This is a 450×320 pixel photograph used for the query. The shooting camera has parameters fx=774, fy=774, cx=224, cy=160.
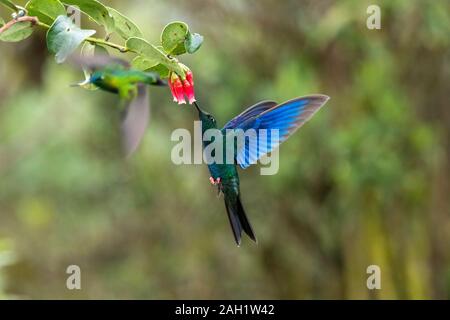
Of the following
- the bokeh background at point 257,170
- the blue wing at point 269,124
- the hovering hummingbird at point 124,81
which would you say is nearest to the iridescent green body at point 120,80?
the hovering hummingbird at point 124,81

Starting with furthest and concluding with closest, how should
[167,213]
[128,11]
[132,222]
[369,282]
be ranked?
[132,222]
[167,213]
[128,11]
[369,282]

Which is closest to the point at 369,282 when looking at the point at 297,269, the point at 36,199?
the point at 297,269

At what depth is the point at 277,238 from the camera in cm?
426

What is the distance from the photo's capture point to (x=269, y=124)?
2.96 feet

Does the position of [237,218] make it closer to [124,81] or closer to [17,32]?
[124,81]

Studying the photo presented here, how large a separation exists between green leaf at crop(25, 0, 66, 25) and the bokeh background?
190 cm

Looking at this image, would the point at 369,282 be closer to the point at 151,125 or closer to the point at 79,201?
the point at 151,125

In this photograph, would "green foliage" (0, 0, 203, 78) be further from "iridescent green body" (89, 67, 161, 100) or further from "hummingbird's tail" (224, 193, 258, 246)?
"hummingbird's tail" (224, 193, 258, 246)

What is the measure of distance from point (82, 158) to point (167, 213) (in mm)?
744

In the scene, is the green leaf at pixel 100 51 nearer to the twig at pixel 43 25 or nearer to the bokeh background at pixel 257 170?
the twig at pixel 43 25

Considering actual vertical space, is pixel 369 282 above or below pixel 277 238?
below

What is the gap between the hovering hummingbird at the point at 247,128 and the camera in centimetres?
85

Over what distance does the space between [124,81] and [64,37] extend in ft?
0.44

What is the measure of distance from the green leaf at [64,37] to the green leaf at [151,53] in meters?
0.05
